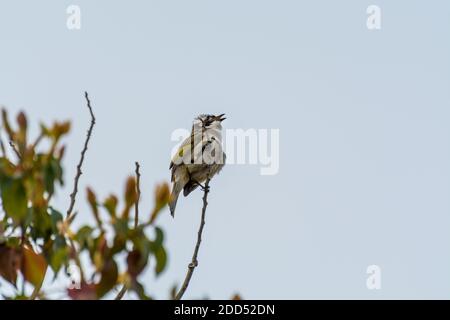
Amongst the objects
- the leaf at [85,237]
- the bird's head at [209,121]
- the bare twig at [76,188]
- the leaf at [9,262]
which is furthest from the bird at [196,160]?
the leaf at [85,237]

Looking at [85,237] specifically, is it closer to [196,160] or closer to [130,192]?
[130,192]

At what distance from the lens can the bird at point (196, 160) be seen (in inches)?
321

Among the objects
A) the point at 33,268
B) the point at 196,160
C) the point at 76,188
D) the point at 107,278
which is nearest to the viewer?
the point at 107,278

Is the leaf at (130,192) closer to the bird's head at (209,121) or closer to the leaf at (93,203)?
the leaf at (93,203)

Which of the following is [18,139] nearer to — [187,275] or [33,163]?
[33,163]

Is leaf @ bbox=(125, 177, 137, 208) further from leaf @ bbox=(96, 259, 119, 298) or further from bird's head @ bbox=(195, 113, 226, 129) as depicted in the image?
bird's head @ bbox=(195, 113, 226, 129)

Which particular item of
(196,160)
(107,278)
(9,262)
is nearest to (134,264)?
(107,278)

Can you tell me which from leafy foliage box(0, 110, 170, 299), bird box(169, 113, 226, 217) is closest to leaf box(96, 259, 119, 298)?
leafy foliage box(0, 110, 170, 299)

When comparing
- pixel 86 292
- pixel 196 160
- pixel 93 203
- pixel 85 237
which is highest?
pixel 196 160

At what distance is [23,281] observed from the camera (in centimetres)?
219

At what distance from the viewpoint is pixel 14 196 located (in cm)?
191

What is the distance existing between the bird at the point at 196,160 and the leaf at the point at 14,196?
604 cm

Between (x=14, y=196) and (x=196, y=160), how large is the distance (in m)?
6.26
